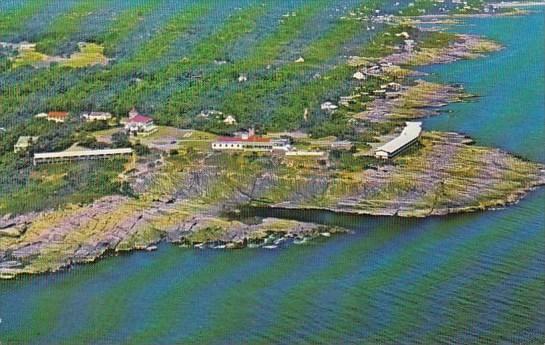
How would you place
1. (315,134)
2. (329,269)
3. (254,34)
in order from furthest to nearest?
(254,34), (315,134), (329,269)

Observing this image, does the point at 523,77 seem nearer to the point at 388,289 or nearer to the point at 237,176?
the point at 237,176

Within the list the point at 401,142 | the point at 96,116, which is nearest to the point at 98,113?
the point at 96,116

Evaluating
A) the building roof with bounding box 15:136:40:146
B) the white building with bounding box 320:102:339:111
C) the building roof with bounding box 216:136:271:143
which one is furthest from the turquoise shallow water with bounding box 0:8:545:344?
the white building with bounding box 320:102:339:111

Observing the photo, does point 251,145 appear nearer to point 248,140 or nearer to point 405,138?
point 248,140

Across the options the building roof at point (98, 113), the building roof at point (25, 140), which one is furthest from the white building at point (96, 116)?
the building roof at point (25, 140)

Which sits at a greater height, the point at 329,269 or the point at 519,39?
the point at 519,39

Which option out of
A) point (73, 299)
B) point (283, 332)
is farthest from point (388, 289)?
point (73, 299)

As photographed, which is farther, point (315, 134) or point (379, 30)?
point (379, 30)
